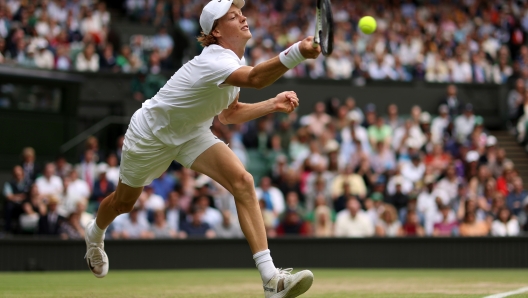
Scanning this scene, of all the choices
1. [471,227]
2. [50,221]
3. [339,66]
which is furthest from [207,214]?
[339,66]

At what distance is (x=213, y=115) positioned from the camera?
6.28 meters

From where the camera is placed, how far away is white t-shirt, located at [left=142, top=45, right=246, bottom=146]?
5797mm

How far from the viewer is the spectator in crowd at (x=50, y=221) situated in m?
12.3

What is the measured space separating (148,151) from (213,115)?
585 millimetres

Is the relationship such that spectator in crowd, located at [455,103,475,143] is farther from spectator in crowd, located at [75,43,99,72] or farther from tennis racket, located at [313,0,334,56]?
tennis racket, located at [313,0,334,56]

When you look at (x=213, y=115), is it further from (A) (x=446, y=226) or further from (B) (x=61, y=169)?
(B) (x=61, y=169)

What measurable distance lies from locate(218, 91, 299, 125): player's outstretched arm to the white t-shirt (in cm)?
22

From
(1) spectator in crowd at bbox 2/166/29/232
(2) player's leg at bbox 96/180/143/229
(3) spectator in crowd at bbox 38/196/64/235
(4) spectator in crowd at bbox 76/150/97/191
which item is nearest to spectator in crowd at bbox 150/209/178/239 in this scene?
(3) spectator in crowd at bbox 38/196/64/235

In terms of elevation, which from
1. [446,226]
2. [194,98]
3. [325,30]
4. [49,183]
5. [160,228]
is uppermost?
[325,30]

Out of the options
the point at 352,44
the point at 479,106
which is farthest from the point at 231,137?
the point at 479,106

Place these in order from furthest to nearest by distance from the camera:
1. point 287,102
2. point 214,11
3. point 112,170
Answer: point 112,170 < point 214,11 < point 287,102

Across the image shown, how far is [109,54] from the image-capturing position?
1717cm

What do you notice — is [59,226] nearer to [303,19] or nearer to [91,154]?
[91,154]

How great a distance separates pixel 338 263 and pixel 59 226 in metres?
4.20
